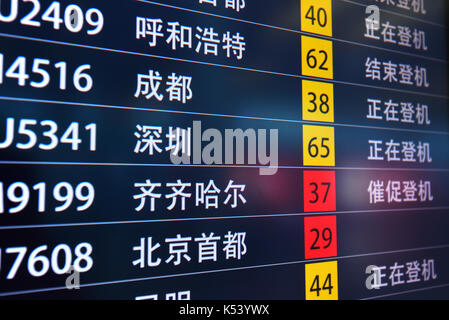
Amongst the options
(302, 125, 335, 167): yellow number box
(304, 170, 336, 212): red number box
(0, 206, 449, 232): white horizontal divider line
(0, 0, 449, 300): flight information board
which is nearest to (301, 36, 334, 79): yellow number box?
(0, 0, 449, 300): flight information board

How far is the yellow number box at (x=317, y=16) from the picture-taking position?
3.59 feet

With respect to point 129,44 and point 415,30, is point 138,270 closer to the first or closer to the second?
point 129,44

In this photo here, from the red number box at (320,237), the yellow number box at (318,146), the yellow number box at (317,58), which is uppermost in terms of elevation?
the yellow number box at (317,58)

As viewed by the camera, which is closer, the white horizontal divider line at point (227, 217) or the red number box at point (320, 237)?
the white horizontal divider line at point (227, 217)

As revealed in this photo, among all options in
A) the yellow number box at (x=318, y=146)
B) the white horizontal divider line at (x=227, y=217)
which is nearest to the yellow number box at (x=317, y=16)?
the yellow number box at (x=318, y=146)

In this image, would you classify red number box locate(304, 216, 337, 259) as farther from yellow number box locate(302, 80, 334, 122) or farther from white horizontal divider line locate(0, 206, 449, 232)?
yellow number box locate(302, 80, 334, 122)

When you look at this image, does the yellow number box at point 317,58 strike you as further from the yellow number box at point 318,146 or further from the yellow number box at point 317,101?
the yellow number box at point 318,146

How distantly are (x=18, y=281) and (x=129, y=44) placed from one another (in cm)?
54

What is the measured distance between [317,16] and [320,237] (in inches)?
24.6

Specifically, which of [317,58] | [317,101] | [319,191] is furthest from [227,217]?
[317,58]

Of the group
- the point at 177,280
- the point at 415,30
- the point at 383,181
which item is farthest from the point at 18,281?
the point at 415,30

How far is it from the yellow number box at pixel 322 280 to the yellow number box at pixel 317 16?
0.65 m

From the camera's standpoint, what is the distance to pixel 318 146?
1.07 m
